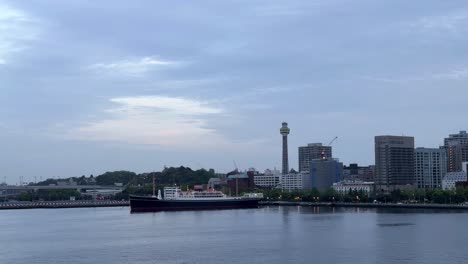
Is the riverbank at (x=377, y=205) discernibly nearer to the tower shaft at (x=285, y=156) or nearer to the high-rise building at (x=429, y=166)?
the high-rise building at (x=429, y=166)

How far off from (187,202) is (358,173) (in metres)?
80.2

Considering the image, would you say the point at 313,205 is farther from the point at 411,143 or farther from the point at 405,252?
the point at 405,252

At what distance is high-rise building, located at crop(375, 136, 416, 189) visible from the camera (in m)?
127

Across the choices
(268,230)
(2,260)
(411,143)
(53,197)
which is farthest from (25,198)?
(2,260)

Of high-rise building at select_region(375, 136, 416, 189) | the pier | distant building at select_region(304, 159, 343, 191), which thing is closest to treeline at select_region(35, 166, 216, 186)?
distant building at select_region(304, 159, 343, 191)

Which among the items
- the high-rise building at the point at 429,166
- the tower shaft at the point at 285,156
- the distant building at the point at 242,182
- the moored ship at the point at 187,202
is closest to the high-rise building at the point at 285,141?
the tower shaft at the point at 285,156

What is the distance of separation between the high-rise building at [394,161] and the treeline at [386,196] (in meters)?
29.4

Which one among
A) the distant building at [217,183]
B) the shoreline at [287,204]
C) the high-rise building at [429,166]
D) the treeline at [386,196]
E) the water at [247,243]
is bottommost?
the water at [247,243]

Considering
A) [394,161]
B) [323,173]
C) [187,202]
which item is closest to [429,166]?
[394,161]

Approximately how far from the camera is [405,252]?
30109 millimetres

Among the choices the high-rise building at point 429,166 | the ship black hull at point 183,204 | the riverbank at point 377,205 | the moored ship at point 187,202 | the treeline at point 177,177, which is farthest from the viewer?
the treeline at point 177,177

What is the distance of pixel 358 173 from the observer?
153 meters

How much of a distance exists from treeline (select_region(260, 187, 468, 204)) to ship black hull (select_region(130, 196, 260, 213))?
1422 cm

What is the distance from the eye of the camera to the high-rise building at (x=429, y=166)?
12644 centimetres
